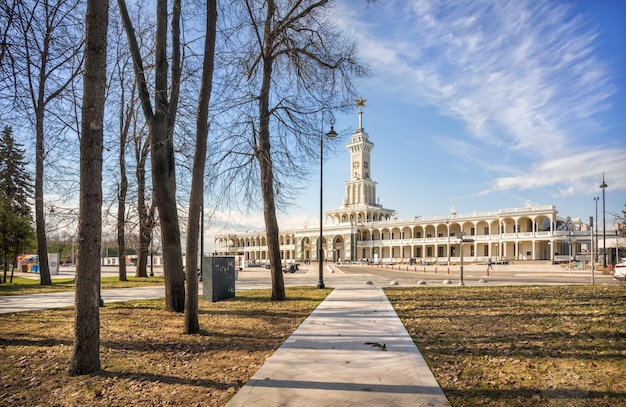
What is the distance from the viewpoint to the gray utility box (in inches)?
600

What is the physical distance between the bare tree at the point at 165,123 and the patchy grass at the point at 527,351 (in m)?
6.80

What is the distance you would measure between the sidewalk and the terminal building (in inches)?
1797

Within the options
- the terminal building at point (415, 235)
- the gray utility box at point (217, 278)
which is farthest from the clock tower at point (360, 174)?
the gray utility box at point (217, 278)

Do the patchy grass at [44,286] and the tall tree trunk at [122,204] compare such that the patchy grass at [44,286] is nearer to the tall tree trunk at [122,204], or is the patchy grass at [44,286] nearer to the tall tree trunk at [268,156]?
the tall tree trunk at [122,204]

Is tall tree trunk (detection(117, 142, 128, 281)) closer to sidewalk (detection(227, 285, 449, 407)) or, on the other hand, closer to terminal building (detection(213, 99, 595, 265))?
sidewalk (detection(227, 285, 449, 407))

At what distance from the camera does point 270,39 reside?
48.1ft

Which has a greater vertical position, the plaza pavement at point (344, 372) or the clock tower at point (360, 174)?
the clock tower at point (360, 174)

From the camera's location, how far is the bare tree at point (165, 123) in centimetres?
1098

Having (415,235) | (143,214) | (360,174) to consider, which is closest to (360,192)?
(360,174)

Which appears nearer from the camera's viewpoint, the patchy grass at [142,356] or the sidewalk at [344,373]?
the sidewalk at [344,373]

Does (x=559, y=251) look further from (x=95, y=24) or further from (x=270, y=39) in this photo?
(x=95, y=24)

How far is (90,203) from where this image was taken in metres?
6.09

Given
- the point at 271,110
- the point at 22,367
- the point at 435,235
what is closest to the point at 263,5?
the point at 271,110

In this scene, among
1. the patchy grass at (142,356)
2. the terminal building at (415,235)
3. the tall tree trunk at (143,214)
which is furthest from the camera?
the terminal building at (415,235)
